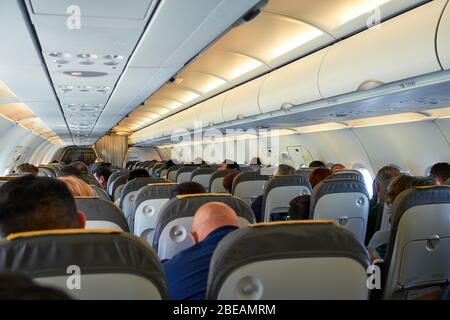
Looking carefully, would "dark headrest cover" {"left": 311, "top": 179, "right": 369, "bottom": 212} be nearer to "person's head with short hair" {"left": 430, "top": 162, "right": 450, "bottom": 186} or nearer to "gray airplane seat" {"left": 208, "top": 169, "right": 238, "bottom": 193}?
"person's head with short hair" {"left": 430, "top": 162, "right": 450, "bottom": 186}

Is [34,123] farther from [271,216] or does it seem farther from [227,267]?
[227,267]

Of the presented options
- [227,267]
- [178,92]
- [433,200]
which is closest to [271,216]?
[433,200]

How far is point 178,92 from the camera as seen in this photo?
13062 millimetres

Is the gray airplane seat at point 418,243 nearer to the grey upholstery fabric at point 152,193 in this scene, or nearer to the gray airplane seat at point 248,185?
the grey upholstery fabric at point 152,193

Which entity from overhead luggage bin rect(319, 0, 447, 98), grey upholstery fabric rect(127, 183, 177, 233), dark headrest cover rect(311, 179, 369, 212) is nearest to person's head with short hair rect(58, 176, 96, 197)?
grey upholstery fabric rect(127, 183, 177, 233)

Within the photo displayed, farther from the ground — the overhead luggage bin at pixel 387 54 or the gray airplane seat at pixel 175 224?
the overhead luggage bin at pixel 387 54

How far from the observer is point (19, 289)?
2.47 ft

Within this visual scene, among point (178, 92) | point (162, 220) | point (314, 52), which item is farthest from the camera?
point (178, 92)

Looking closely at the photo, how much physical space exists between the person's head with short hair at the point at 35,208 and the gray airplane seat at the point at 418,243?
2.43 metres

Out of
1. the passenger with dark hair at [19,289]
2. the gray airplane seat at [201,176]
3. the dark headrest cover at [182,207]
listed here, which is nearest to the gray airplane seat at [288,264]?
the passenger with dark hair at [19,289]

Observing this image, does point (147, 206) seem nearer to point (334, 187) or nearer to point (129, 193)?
point (129, 193)

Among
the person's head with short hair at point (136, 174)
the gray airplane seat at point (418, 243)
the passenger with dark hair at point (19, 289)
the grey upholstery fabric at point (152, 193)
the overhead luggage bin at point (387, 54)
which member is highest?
the overhead luggage bin at point (387, 54)

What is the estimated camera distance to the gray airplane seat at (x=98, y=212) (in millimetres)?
3146
